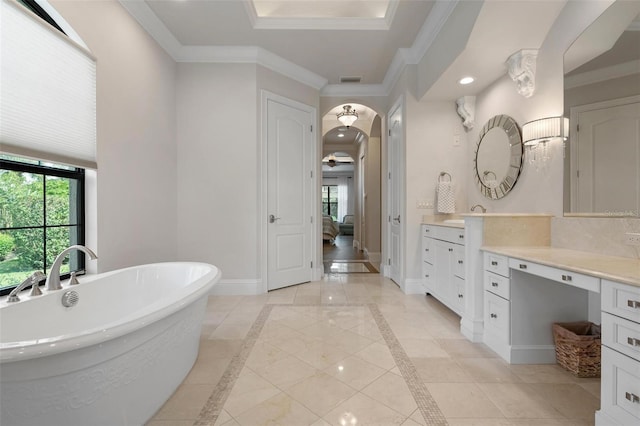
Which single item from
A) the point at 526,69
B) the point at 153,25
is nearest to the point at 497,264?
the point at 526,69

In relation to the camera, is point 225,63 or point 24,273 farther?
point 225,63

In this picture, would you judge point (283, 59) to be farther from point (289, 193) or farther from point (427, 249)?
point (427, 249)

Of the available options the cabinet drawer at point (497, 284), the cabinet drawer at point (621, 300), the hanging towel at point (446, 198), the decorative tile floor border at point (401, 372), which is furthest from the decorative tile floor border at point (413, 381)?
the hanging towel at point (446, 198)

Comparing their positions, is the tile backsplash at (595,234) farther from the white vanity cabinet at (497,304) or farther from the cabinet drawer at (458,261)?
the cabinet drawer at (458,261)

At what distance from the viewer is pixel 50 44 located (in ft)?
5.67

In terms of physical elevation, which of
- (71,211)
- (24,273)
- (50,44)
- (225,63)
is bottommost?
(24,273)

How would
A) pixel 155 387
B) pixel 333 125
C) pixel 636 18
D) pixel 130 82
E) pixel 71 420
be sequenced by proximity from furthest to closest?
pixel 333 125 → pixel 130 82 → pixel 636 18 → pixel 155 387 → pixel 71 420

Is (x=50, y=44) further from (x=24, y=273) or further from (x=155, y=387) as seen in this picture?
(x=155, y=387)

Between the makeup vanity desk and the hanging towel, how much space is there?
46.0 inches

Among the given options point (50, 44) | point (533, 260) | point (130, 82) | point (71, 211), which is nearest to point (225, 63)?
point (130, 82)

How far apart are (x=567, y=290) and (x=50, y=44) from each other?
148 inches

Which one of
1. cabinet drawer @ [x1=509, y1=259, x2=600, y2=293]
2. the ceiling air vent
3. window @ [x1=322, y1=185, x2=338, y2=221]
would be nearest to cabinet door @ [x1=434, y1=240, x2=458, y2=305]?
cabinet drawer @ [x1=509, y1=259, x2=600, y2=293]

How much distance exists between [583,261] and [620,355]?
537 millimetres

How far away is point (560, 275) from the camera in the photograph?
1475mm
